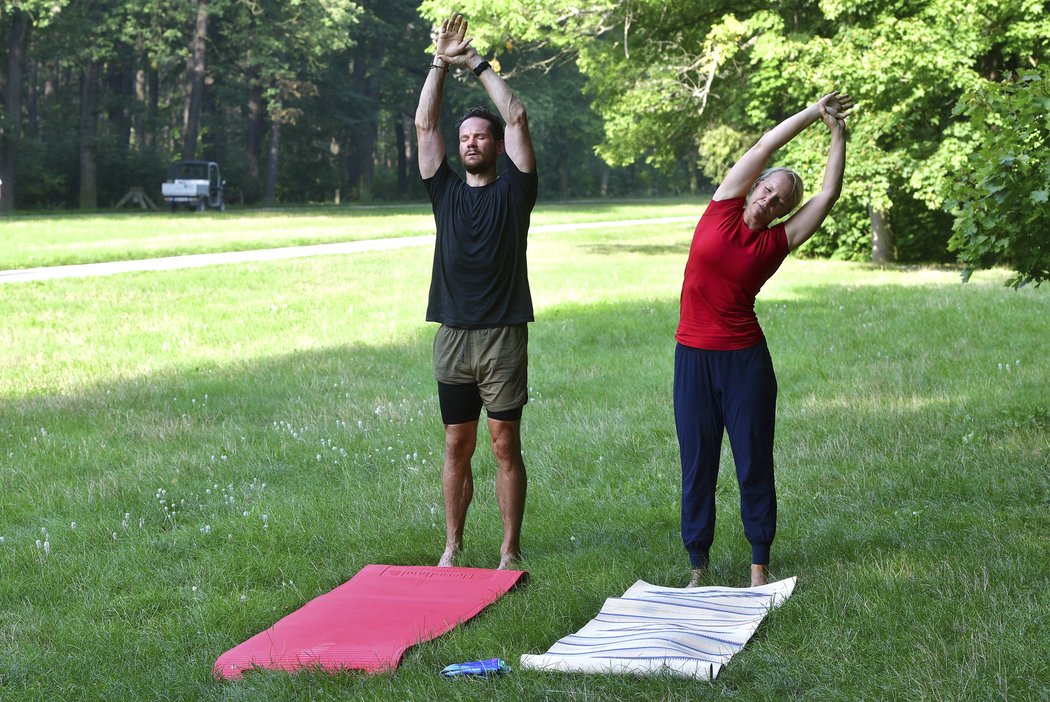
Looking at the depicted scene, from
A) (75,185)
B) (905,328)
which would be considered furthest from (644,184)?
(905,328)

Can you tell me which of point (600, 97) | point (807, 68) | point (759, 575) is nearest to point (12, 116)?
point (600, 97)

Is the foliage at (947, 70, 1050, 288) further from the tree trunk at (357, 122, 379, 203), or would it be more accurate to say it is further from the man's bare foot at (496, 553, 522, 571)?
the tree trunk at (357, 122, 379, 203)

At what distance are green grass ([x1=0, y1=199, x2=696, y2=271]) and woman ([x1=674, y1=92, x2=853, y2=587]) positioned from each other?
1853 centimetres

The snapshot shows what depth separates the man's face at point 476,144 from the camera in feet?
18.3

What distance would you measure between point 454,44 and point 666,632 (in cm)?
276

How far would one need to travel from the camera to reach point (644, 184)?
9025cm

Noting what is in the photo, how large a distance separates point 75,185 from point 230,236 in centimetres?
2544

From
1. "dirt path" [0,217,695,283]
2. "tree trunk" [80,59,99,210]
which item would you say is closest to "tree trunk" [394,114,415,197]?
"tree trunk" [80,59,99,210]

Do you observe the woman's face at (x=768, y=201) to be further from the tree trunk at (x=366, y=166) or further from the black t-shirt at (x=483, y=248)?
the tree trunk at (x=366, y=166)

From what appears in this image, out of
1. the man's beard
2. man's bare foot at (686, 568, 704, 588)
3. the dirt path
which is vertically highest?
the man's beard

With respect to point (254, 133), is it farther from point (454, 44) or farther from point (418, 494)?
point (454, 44)

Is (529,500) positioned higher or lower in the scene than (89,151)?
lower

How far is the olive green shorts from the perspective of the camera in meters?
5.63

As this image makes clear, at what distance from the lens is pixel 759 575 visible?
17.8 feet
